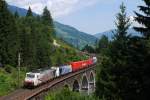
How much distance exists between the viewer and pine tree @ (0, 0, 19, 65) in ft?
307

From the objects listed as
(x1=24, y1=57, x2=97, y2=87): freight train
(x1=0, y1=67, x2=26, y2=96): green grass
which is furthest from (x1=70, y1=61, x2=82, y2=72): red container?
(x1=0, y1=67, x2=26, y2=96): green grass

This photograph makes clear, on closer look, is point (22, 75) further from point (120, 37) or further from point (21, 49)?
point (120, 37)

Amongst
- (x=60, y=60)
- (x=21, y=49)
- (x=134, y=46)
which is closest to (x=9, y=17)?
(x=21, y=49)

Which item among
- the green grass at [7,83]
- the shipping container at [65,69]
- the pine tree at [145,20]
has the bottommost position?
the green grass at [7,83]

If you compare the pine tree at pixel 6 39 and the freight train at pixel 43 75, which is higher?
the pine tree at pixel 6 39

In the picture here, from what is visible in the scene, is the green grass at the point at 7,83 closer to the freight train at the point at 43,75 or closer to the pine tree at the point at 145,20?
the freight train at the point at 43,75

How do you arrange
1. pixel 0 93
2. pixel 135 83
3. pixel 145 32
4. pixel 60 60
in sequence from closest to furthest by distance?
pixel 145 32
pixel 135 83
pixel 0 93
pixel 60 60

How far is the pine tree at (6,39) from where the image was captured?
93.5m

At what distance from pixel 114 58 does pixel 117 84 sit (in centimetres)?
335

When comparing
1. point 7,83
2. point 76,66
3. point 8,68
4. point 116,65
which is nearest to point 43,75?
point 7,83

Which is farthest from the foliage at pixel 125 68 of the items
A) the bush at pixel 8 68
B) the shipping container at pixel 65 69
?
the bush at pixel 8 68

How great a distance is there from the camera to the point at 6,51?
9500cm

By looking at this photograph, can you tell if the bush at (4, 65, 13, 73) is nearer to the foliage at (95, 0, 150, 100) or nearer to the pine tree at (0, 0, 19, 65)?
the pine tree at (0, 0, 19, 65)

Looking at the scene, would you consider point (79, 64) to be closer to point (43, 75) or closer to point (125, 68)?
point (43, 75)
